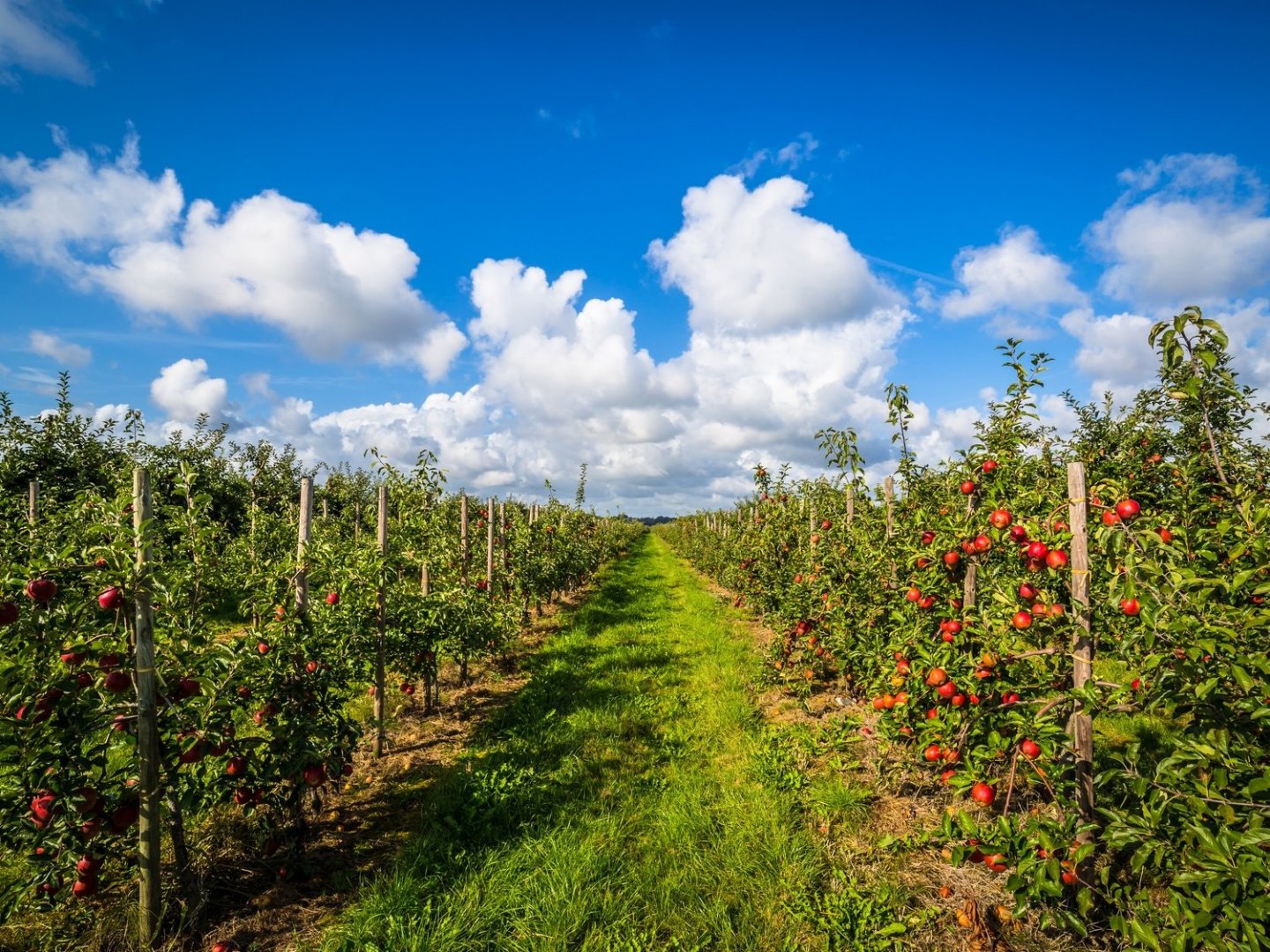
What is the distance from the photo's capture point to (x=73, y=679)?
2.62m

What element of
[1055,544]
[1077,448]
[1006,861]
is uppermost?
[1077,448]

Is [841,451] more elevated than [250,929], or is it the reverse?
[841,451]

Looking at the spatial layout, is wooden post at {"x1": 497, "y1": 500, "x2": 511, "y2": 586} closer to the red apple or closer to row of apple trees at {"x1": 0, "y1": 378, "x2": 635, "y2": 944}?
row of apple trees at {"x1": 0, "y1": 378, "x2": 635, "y2": 944}

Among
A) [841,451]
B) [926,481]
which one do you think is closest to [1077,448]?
[926,481]

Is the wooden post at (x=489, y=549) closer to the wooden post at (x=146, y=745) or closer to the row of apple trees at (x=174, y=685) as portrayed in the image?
the row of apple trees at (x=174, y=685)

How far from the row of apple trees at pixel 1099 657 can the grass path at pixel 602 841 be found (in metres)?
1.26

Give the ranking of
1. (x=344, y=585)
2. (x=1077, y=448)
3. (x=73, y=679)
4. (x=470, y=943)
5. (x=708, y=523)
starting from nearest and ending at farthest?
1. (x=73, y=679)
2. (x=470, y=943)
3. (x=344, y=585)
4. (x=1077, y=448)
5. (x=708, y=523)

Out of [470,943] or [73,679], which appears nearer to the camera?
[73,679]

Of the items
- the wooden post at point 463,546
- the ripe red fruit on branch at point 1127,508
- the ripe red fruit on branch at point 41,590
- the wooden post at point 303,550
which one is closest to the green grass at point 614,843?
the wooden post at point 303,550

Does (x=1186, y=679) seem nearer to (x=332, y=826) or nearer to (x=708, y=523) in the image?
(x=332, y=826)

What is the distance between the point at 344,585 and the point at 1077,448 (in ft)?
26.4

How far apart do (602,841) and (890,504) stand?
426 cm

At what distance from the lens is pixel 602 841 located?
383 centimetres

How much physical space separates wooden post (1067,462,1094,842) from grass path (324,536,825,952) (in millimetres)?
1700
